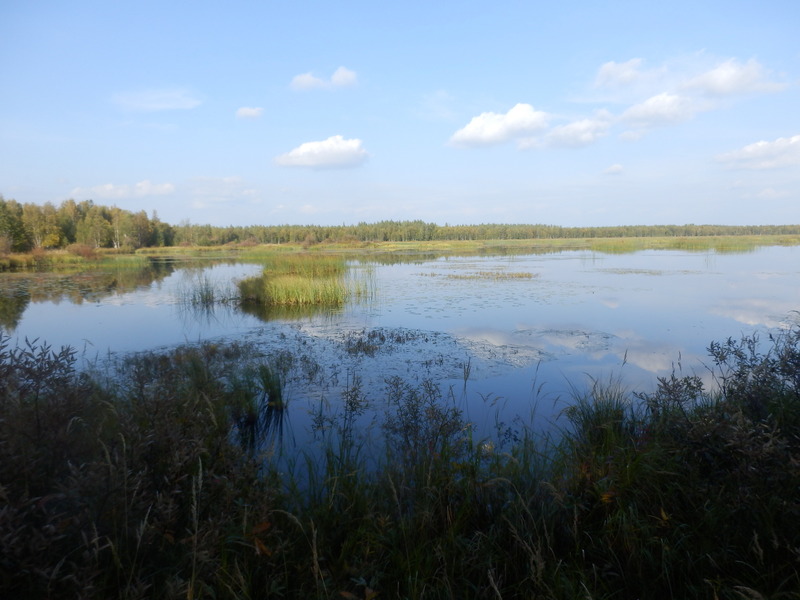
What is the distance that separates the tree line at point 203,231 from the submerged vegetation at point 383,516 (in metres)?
38.9

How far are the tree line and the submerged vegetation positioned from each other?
38.9m

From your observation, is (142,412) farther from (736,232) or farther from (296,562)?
(736,232)

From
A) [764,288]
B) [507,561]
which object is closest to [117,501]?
[507,561]

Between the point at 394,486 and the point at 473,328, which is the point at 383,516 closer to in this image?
the point at 394,486

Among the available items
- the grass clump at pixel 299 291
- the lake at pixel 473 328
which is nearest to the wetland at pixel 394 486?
the lake at pixel 473 328

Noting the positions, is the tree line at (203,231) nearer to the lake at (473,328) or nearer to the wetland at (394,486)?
the lake at (473,328)

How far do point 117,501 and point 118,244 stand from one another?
198 ft

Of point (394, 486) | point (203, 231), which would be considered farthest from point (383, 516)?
point (203, 231)

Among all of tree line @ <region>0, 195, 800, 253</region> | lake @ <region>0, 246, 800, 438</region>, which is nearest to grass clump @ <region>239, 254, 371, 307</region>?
lake @ <region>0, 246, 800, 438</region>

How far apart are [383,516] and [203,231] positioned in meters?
87.0

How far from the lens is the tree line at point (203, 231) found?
1658 inches

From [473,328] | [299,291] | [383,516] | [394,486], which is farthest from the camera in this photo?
[299,291]

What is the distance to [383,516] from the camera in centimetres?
252

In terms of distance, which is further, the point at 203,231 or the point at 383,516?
the point at 203,231
